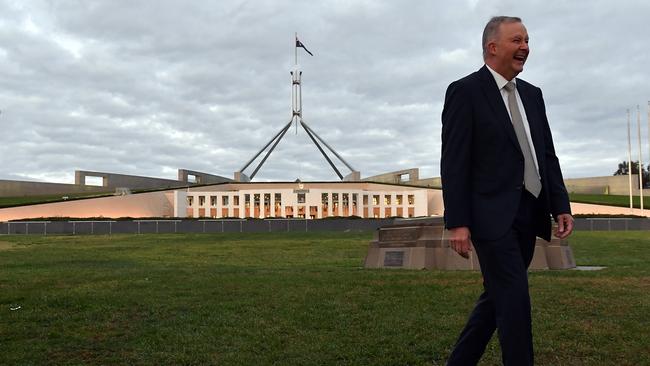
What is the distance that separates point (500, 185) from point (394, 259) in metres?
8.42

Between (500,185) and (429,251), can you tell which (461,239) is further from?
(429,251)

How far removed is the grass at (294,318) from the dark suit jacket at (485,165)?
61.7 inches

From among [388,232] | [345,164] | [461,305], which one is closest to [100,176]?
[345,164]

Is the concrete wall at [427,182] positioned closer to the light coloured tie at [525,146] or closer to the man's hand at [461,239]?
the light coloured tie at [525,146]

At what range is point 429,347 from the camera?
4172 mm

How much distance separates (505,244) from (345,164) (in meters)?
70.1

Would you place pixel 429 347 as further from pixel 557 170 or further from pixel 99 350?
pixel 99 350

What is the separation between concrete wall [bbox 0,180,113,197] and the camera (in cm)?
6256

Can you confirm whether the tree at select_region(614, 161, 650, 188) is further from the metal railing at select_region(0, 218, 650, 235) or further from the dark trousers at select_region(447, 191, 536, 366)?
the dark trousers at select_region(447, 191, 536, 366)

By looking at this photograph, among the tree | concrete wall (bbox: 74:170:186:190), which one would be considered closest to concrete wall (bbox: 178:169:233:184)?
concrete wall (bbox: 74:170:186:190)

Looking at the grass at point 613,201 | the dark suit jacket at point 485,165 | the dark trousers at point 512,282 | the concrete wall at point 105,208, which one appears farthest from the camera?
the grass at point 613,201

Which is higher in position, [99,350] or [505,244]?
[505,244]

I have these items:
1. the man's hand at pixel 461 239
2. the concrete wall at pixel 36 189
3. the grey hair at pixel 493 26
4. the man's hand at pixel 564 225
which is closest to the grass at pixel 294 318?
the man's hand at pixel 564 225

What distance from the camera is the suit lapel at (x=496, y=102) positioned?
2701 mm
